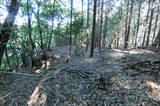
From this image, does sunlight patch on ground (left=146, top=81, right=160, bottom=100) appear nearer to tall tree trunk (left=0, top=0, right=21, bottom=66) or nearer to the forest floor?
the forest floor

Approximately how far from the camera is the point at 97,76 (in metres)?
7.14

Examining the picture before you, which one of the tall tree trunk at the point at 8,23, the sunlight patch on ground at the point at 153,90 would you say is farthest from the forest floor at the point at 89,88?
the tall tree trunk at the point at 8,23

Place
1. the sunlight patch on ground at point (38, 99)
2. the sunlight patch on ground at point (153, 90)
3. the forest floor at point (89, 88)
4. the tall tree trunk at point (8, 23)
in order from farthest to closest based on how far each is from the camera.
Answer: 1. the tall tree trunk at point (8, 23)
2. the sunlight patch on ground at point (153, 90)
3. the forest floor at point (89, 88)
4. the sunlight patch on ground at point (38, 99)

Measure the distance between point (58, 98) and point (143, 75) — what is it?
157 inches

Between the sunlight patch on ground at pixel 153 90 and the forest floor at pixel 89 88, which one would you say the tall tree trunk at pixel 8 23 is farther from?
the sunlight patch on ground at pixel 153 90

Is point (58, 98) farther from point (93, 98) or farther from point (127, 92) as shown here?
point (127, 92)

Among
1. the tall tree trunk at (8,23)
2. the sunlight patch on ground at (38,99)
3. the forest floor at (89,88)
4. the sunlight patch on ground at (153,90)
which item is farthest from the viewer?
the tall tree trunk at (8,23)

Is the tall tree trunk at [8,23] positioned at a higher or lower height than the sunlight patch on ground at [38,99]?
higher

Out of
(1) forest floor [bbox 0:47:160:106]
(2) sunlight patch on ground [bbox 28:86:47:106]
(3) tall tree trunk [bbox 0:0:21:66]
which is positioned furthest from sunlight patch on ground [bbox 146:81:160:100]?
(3) tall tree trunk [bbox 0:0:21:66]

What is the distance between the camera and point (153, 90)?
20.4 ft

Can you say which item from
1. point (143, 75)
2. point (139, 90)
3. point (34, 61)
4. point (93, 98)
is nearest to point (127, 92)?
point (139, 90)

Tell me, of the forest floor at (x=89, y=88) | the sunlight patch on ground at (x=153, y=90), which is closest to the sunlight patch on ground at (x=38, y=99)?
the forest floor at (x=89, y=88)

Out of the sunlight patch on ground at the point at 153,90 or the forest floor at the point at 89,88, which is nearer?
the forest floor at the point at 89,88

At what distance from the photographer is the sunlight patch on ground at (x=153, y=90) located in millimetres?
5859
